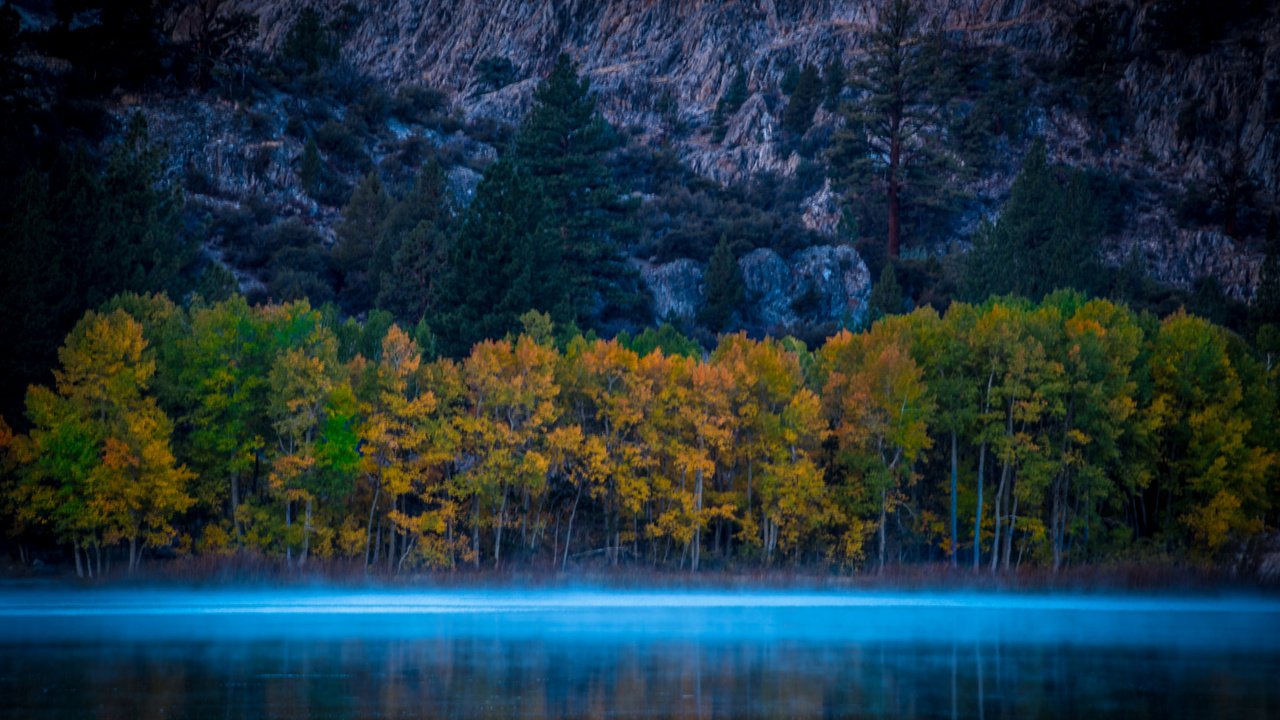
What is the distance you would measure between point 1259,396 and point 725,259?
130ft

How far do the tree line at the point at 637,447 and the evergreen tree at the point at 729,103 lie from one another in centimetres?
10474

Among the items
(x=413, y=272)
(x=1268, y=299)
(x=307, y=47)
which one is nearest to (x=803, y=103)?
(x=307, y=47)

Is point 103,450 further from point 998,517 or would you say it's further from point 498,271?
point 998,517

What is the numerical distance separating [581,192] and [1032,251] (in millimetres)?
32619

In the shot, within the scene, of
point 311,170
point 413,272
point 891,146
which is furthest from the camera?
point 891,146

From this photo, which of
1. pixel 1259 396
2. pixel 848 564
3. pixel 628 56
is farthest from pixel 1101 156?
pixel 848 564

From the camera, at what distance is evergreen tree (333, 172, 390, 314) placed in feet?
316

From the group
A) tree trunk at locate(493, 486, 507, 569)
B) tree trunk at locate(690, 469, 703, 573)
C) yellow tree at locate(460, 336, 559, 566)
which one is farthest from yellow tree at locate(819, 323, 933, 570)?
tree trunk at locate(493, 486, 507, 569)

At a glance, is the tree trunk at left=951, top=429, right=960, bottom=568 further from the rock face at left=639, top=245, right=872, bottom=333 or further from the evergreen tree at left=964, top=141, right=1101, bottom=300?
the rock face at left=639, top=245, right=872, bottom=333

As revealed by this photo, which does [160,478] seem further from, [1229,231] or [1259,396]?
[1229,231]

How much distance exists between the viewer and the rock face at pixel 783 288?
100 metres

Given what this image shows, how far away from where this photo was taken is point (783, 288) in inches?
4085

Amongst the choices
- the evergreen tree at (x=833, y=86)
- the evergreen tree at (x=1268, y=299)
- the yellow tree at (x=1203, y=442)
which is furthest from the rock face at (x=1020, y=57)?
Answer: the yellow tree at (x=1203, y=442)

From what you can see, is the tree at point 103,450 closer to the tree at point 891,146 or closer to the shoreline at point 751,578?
the shoreline at point 751,578
